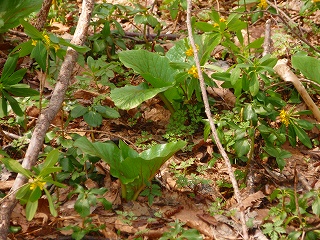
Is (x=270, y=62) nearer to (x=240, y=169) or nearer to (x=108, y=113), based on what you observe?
(x=240, y=169)

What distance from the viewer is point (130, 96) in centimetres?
298

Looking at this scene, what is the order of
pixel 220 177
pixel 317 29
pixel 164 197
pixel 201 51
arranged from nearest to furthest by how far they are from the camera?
1. pixel 164 197
2. pixel 220 177
3. pixel 201 51
4. pixel 317 29

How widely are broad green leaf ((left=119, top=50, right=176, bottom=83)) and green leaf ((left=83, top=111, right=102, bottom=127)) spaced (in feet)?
1.90

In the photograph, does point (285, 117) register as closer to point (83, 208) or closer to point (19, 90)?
point (83, 208)

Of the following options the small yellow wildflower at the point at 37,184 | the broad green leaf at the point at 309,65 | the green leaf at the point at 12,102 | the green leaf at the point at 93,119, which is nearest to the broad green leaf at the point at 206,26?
the broad green leaf at the point at 309,65

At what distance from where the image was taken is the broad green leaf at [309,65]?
3.07m

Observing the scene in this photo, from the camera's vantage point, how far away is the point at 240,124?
9.02ft

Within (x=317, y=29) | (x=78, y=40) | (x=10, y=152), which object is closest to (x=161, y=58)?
(x=78, y=40)

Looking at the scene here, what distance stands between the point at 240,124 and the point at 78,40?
121 cm

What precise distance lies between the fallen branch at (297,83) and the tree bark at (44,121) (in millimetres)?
1435

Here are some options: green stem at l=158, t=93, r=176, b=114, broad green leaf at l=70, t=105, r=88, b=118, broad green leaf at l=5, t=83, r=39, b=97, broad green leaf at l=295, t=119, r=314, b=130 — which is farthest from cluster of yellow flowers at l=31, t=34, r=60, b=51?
broad green leaf at l=295, t=119, r=314, b=130

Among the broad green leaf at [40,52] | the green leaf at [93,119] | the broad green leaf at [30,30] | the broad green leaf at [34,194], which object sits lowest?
the broad green leaf at [34,194]

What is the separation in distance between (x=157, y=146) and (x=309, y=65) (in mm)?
1279

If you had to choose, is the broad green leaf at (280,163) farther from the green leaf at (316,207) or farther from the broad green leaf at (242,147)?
the green leaf at (316,207)
